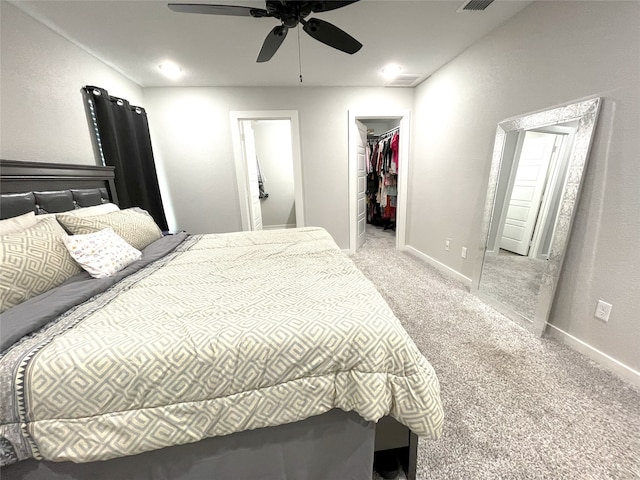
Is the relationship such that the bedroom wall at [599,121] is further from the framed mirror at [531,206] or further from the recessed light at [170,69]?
the recessed light at [170,69]

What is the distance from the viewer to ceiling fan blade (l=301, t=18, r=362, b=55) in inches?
59.7

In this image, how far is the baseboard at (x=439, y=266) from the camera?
2707 mm

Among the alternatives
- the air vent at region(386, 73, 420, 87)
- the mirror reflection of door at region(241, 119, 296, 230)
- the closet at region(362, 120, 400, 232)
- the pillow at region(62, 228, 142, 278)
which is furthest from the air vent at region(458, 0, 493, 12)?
the mirror reflection of door at region(241, 119, 296, 230)

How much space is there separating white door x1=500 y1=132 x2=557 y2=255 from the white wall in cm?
405

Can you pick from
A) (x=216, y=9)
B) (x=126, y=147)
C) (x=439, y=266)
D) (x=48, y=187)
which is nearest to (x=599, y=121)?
(x=439, y=266)

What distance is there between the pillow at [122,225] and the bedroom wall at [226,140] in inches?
58.1

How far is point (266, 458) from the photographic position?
2.91ft

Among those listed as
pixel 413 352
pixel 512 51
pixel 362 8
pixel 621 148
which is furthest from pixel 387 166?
pixel 413 352

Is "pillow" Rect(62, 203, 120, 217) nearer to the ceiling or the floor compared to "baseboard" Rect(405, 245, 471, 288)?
nearer to the ceiling

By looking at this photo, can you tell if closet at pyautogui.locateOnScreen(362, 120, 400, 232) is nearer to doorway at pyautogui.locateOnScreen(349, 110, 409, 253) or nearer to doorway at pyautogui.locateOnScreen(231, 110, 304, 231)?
doorway at pyautogui.locateOnScreen(349, 110, 409, 253)

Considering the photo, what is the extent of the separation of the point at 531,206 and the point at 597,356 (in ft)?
3.59

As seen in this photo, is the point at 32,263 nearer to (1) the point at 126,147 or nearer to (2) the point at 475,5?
(1) the point at 126,147

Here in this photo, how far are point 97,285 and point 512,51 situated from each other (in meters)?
3.26

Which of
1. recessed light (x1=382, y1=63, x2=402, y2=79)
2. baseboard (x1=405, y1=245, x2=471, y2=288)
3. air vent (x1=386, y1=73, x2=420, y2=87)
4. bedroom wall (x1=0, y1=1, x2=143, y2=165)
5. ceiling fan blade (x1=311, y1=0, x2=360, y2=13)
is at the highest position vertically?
recessed light (x1=382, y1=63, x2=402, y2=79)
